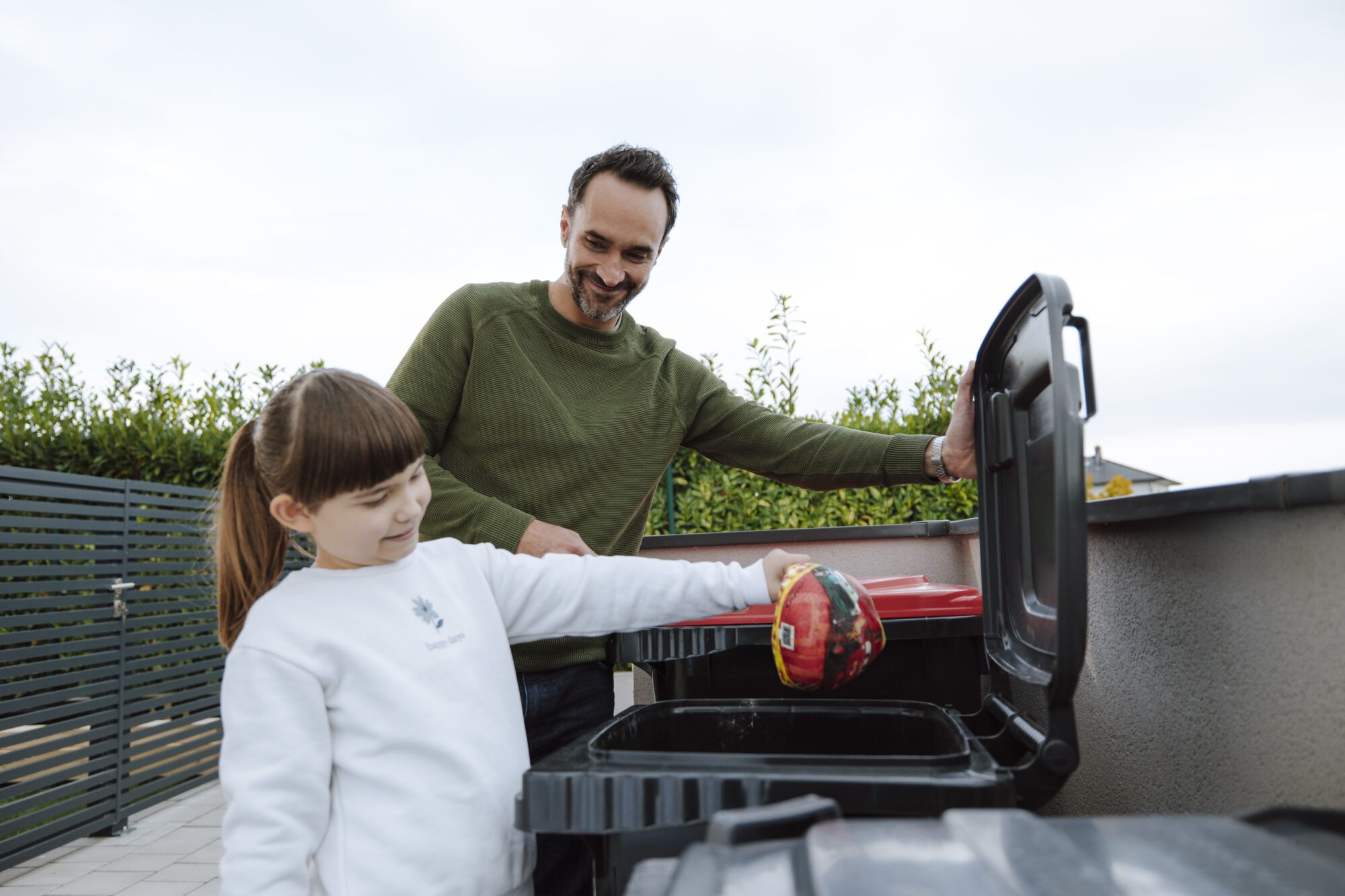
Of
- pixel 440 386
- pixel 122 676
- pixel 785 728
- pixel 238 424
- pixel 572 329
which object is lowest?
pixel 122 676

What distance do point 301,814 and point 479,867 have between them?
0.81ft

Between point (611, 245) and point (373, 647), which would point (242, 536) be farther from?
point (611, 245)

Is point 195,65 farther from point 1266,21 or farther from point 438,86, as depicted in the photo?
point 1266,21

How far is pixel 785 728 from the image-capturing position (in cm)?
144

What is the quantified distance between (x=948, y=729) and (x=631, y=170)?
1498mm

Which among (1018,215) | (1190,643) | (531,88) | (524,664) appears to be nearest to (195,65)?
(531,88)

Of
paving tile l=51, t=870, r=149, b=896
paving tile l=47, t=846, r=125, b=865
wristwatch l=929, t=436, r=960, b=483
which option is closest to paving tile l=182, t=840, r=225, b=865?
paving tile l=51, t=870, r=149, b=896

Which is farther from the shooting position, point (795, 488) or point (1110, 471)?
point (1110, 471)

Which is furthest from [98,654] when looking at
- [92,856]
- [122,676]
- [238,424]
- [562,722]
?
[562,722]

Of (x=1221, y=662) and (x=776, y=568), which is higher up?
(x=776, y=568)

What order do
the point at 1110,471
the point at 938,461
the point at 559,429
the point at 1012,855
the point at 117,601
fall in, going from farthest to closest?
1. the point at 1110,471
2. the point at 117,601
3. the point at 559,429
4. the point at 938,461
5. the point at 1012,855

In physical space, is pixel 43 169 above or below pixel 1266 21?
above

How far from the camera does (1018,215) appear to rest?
4090 mm

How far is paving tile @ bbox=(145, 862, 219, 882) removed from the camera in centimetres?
361
